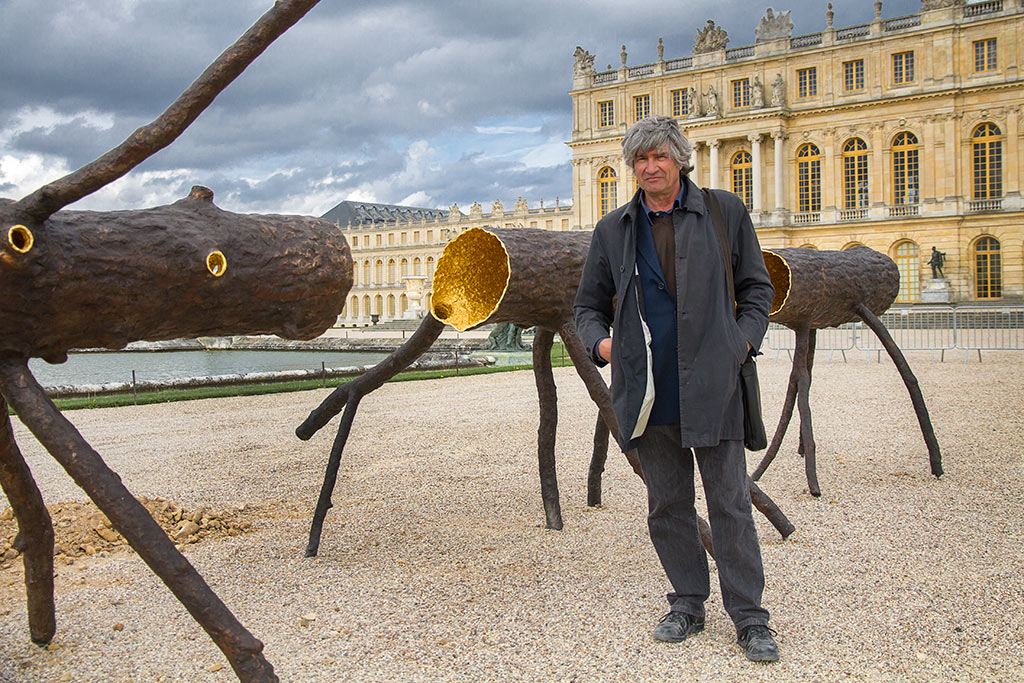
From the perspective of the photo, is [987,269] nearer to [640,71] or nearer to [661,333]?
[640,71]

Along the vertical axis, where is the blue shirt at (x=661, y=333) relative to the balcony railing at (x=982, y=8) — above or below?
below

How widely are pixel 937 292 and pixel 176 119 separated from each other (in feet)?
127

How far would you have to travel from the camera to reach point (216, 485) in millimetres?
5867

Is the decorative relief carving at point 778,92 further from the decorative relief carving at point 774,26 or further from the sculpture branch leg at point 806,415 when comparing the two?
the sculpture branch leg at point 806,415

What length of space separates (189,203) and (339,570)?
5.99ft

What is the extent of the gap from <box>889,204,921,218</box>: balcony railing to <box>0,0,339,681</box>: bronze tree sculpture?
40.2m

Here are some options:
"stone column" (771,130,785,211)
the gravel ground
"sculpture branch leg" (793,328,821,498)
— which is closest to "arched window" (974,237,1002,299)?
"stone column" (771,130,785,211)

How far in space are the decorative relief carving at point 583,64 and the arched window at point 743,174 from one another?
1000 cm

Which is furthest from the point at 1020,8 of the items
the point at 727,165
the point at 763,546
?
the point at 763,546

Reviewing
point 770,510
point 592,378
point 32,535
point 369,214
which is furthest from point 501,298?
point 369,214

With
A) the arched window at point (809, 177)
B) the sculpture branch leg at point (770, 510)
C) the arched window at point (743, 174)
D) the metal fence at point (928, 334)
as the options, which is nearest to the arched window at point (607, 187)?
the arched window at point (743, 174)

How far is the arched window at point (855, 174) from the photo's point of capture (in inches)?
1572

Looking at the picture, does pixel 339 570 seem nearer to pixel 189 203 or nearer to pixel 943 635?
pixel 189 203

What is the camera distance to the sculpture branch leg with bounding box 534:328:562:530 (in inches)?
172
